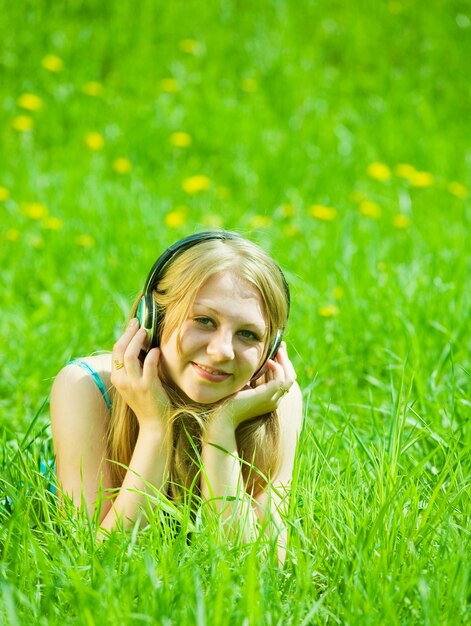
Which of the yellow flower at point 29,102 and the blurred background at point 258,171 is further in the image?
the yellow flower at point 29,102

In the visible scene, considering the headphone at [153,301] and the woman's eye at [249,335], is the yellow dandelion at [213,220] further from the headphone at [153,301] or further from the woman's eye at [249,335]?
the woman's eye at [249,335]

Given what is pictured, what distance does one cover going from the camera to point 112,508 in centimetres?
208

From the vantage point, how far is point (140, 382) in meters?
2.10

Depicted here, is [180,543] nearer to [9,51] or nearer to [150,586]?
[150,586]

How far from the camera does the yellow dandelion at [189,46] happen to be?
6.54 m

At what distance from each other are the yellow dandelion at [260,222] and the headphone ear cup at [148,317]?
7.04ft

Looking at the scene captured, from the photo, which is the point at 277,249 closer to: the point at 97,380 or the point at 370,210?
the point at 370,210

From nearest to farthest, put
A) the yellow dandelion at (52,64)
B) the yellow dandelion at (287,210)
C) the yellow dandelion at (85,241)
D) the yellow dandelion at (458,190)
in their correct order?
the yellow dandelion at (85,241), the yellow dandelion at (287,210), the yellow dandelion at (458,190), the yellow dandelion at (52,64)

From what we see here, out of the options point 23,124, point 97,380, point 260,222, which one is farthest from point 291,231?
point 97,380

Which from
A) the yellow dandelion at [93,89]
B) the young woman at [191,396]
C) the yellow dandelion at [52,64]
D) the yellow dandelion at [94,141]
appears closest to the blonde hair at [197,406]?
the young woman at [191,396]

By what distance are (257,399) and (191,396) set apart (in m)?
0.17

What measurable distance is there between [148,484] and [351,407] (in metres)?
1.17

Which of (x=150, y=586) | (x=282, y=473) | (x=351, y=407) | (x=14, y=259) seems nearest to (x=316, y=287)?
(x=351, y=407)

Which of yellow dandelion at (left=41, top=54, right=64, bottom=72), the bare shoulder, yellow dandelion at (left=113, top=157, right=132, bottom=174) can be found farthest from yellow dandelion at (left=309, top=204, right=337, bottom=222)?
the bare shoulder
